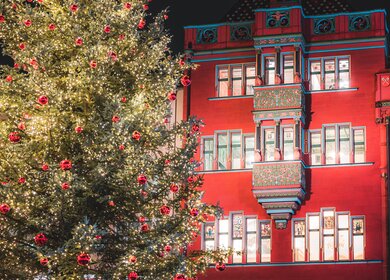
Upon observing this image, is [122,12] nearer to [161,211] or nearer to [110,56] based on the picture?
[110,56]

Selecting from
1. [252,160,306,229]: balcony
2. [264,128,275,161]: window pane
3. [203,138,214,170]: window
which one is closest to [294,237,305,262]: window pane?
[252,160,306,229]: balcony

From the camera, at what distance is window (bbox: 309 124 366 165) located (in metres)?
37.0

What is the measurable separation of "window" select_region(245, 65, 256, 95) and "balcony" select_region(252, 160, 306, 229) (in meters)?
3.47

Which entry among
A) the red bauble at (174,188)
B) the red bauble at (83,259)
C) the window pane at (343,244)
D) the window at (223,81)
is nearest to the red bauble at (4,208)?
the red bauble at (83,259)

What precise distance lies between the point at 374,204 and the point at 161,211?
→ 14.4 meters

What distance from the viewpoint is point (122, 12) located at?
2612 cm

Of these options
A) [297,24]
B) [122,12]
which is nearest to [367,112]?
[297,24]

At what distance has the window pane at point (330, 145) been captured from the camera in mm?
37156

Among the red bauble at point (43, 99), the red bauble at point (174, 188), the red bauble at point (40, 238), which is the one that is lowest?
the red bauble at point (40, 238)

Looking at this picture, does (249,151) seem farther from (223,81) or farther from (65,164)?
(65,164)

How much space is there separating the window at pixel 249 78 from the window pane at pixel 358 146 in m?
4.49

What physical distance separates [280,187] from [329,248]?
287 centimetres

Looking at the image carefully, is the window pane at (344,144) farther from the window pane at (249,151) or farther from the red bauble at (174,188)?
the red bauble at (174,188)

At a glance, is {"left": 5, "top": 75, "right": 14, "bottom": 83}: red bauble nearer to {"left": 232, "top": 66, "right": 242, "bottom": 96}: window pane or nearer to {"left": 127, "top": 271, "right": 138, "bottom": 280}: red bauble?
{"left": 127, "top": 271, "right": 138, "bottom": 280}: red bauble
